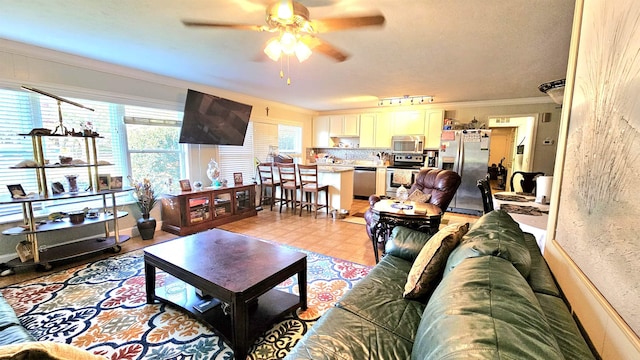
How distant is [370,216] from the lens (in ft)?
10.8

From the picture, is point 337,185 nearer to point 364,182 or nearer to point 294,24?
point 364,182

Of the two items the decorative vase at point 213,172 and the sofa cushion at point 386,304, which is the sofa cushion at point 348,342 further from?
the decorative vase at point 213,172

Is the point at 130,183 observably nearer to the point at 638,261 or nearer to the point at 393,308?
the point at 393,308

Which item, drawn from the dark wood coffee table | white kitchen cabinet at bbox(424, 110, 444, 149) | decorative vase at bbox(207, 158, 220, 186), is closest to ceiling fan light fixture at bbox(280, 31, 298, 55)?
the dark wood coffee table

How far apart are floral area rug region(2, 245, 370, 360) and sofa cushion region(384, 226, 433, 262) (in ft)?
2.11

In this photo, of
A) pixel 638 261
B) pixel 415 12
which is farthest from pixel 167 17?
pixel 638 261

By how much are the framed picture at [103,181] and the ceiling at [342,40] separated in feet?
4.60

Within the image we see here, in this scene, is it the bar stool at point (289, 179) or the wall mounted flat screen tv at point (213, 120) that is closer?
the wall mounted flat screen tv at point (213, 120)

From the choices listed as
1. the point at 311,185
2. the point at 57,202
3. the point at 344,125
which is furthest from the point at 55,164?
the point at 344,125

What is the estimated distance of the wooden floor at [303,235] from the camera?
2.98 metres

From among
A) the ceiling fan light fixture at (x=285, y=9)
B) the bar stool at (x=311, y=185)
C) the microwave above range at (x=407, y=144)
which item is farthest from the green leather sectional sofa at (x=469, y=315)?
the microwave above range at (x=407, y=144)

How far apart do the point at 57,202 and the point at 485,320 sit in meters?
4.39

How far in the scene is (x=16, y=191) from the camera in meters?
2.63

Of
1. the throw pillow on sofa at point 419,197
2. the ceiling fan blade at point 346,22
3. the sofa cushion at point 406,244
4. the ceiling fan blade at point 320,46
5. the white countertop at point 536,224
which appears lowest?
the sofa cushion at point 406,244
